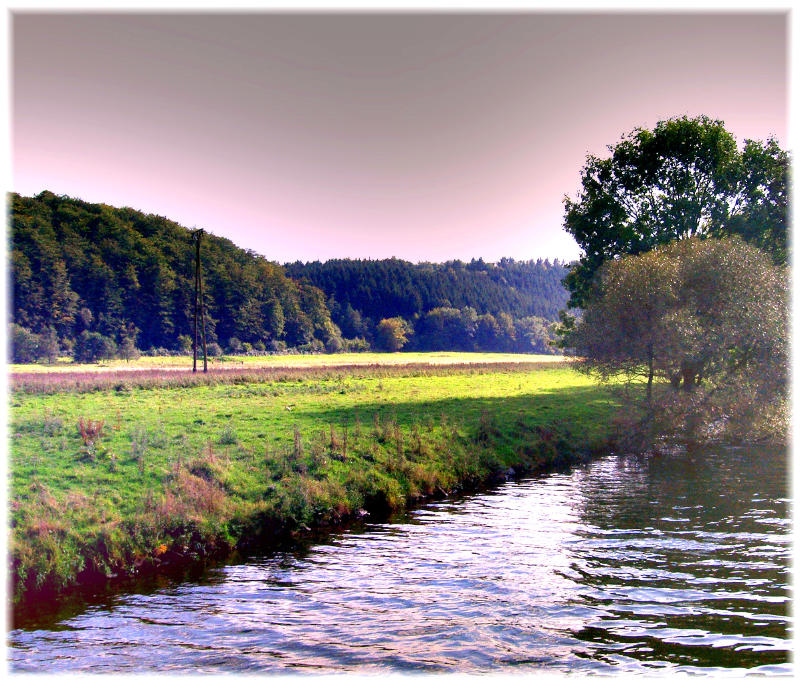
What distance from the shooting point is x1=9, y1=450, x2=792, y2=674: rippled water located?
10.3m

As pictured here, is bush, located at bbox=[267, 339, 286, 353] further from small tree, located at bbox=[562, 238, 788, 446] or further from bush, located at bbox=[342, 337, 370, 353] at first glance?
small tree, located at bbox=[562, 238, 788, 446]

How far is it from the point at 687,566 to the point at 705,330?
671 inches

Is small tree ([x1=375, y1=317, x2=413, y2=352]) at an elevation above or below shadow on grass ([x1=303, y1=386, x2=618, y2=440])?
above

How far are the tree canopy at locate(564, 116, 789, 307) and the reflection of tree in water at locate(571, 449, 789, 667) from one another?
20.9 m

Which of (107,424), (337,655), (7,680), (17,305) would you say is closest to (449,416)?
(107,424)

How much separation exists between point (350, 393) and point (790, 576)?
31287 millimetres

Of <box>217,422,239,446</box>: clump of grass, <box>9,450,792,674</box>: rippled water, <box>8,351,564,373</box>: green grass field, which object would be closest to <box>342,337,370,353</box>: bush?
<box>8,351,564,373</box>: green grass field

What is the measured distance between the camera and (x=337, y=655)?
34.2 ft

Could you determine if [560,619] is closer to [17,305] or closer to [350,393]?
[350,393]

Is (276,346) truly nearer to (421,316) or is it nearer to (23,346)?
(23,346)

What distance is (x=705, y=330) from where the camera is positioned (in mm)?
28641

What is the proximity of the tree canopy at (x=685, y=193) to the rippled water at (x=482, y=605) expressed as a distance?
1027 inches

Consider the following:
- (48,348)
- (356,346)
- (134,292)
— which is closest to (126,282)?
(134,292)

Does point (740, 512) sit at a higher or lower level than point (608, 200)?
lower
